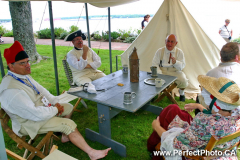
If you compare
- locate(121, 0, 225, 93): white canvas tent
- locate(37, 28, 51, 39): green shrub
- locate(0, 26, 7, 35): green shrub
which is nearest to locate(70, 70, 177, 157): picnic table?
locate(121, 0, 225, 93): white canvas tent

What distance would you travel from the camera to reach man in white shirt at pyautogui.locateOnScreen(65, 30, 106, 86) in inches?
139

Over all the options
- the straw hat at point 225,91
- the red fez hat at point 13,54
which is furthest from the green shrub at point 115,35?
the straw hat at point 225,91

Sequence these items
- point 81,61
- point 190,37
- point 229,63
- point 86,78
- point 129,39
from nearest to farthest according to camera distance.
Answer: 1. point 229,63
2. point 81,61
3. point 86,78
4. point 190,37
5. point 129,39

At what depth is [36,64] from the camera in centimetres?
739

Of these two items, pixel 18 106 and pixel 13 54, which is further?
pixel 13 54

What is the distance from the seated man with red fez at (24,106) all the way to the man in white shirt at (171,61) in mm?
2267

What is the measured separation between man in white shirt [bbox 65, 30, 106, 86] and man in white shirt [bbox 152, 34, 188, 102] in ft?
4.43

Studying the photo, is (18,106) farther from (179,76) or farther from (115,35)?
(115,35)

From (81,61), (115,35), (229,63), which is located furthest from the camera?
(115,35)

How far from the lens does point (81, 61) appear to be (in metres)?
3.50

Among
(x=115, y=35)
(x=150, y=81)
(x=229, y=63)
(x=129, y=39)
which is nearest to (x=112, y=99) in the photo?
(x=150, y=81)

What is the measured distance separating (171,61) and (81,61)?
1886 mm

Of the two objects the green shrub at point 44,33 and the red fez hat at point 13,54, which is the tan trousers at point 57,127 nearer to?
the red fez hat at point 13,54

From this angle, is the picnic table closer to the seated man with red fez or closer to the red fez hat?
the seated man with red fez
